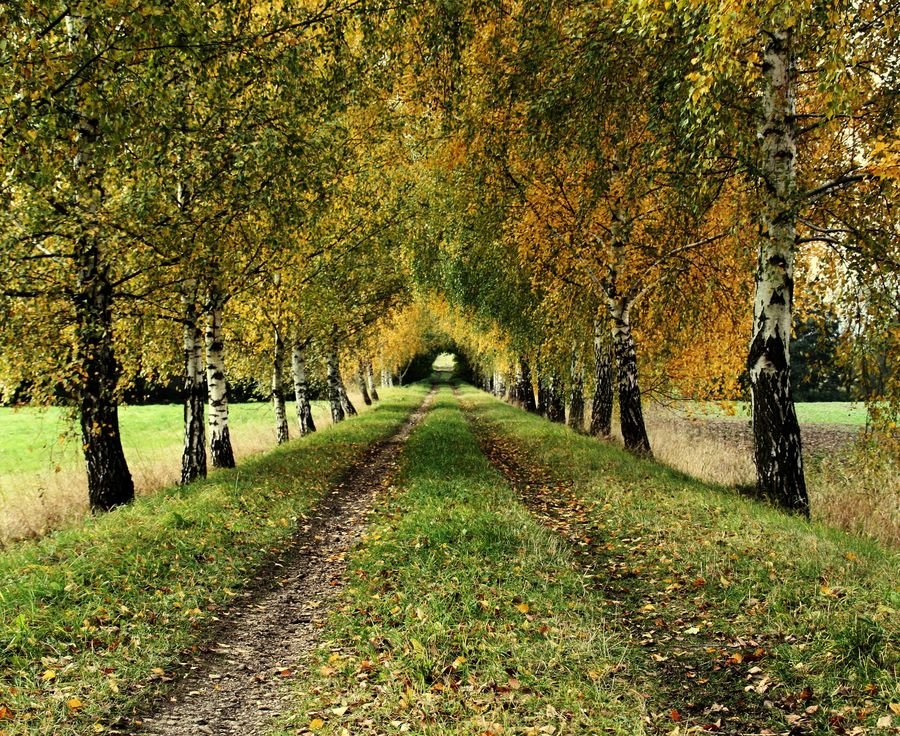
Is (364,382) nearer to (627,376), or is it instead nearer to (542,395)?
(542,395)

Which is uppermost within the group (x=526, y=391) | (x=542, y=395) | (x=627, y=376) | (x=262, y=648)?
(x=627, y=376)

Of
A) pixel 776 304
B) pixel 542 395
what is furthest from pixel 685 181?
pixel 542 395

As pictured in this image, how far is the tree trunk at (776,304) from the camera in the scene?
28.3 feet

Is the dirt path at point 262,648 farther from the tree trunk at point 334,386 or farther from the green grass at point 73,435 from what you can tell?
the tree trunk at point 334,386

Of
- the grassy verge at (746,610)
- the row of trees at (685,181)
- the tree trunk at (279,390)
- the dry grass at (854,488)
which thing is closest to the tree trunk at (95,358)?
the row of trees at (685,181)

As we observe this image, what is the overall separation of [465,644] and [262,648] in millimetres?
2330

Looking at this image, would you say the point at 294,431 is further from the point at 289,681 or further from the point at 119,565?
the point at 289,681

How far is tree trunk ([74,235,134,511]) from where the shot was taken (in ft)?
31.2

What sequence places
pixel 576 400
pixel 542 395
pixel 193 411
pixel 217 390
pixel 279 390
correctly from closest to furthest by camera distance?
pixel 193 411 → pixel 217 390 → pixel 279 390 → pixel 576 400 → pixel 542 395

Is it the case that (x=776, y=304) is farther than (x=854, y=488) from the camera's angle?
No

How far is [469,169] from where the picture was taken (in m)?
15.6

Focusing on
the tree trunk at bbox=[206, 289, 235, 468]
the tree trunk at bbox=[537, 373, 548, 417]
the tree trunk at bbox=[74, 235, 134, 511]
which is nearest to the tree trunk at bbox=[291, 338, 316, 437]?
the tree trunk at bbox=[206, 289, 235, 468]

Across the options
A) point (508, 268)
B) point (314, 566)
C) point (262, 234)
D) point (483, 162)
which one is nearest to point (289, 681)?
point (314, 566)

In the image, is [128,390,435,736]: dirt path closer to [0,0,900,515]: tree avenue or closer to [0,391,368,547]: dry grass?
[0,0,900,515]: tree avenue
